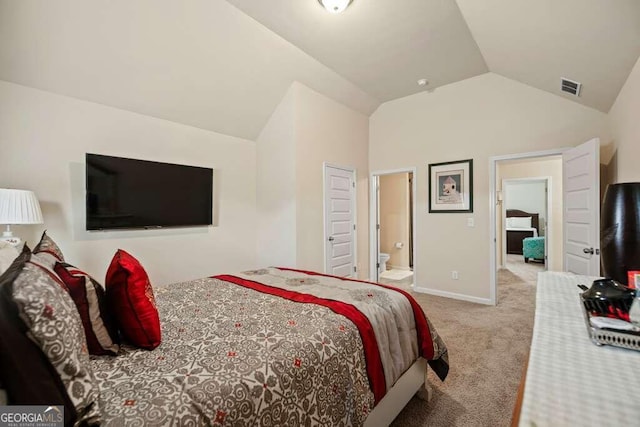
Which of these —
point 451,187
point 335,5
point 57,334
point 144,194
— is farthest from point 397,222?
point 57,334

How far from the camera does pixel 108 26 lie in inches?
89.4

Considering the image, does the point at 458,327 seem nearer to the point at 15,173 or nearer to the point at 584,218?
the point at 584,218

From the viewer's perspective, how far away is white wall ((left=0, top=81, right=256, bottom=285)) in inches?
92.3

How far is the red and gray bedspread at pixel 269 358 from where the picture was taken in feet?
2.86

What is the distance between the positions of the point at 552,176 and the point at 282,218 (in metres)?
5.66

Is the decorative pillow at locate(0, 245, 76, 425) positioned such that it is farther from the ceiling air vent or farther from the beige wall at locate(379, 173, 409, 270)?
the beige wall at locate(379, 173, 409, 270)

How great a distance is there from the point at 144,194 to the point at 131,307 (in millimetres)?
2230

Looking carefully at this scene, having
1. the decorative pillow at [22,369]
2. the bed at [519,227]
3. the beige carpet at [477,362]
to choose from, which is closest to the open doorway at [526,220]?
the bed at [519,227]

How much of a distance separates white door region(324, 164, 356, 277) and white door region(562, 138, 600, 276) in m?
2.62

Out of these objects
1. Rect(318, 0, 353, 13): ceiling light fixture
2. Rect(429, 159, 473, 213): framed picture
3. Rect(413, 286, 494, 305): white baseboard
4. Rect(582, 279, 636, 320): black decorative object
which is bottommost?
Rect(413, 286, 494, 305): white baseboard

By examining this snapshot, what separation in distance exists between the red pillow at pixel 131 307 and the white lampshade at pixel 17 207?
4.99 ft

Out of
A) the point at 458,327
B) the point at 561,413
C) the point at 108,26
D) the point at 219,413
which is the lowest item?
the point at 458,327

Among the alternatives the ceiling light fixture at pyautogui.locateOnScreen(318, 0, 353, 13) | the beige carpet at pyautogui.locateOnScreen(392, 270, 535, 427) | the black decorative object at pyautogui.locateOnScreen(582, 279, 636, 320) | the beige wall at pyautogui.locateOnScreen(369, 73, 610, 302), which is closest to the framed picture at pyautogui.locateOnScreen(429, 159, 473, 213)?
the beige wall at pyautogui.locateOnScreen(369, 73, 610, 302)

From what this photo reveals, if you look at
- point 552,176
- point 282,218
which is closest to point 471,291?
point 282,218
